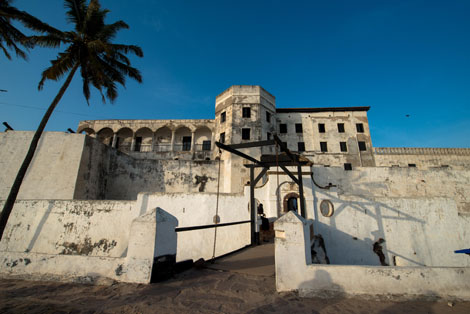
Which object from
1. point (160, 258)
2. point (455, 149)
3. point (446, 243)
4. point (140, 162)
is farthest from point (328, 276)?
point (455, 149)

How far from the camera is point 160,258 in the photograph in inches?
152

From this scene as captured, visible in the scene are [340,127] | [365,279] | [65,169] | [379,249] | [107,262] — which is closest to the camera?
[365,279]

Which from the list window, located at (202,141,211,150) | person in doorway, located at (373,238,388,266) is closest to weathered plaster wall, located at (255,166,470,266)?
person in doorway, located at (373,238,388,266)

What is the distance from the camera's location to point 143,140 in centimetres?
2680

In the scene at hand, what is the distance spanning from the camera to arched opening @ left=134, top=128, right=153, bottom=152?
2609cm

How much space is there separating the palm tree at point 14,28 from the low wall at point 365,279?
1567 cm

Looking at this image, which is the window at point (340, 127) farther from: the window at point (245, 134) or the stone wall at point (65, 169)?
the stone wall at point (65, 169)

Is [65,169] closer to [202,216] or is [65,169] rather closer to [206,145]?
[202,216]

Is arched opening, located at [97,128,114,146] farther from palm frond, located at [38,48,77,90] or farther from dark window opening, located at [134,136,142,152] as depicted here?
palm frond, located at [38,48,77,90]

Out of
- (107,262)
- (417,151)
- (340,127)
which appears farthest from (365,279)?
(417,151)

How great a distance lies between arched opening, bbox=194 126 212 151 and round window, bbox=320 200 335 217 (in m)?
17.6

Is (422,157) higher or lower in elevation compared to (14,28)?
lower

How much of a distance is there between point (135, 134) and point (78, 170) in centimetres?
1410

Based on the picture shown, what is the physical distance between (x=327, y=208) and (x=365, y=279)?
716cm
